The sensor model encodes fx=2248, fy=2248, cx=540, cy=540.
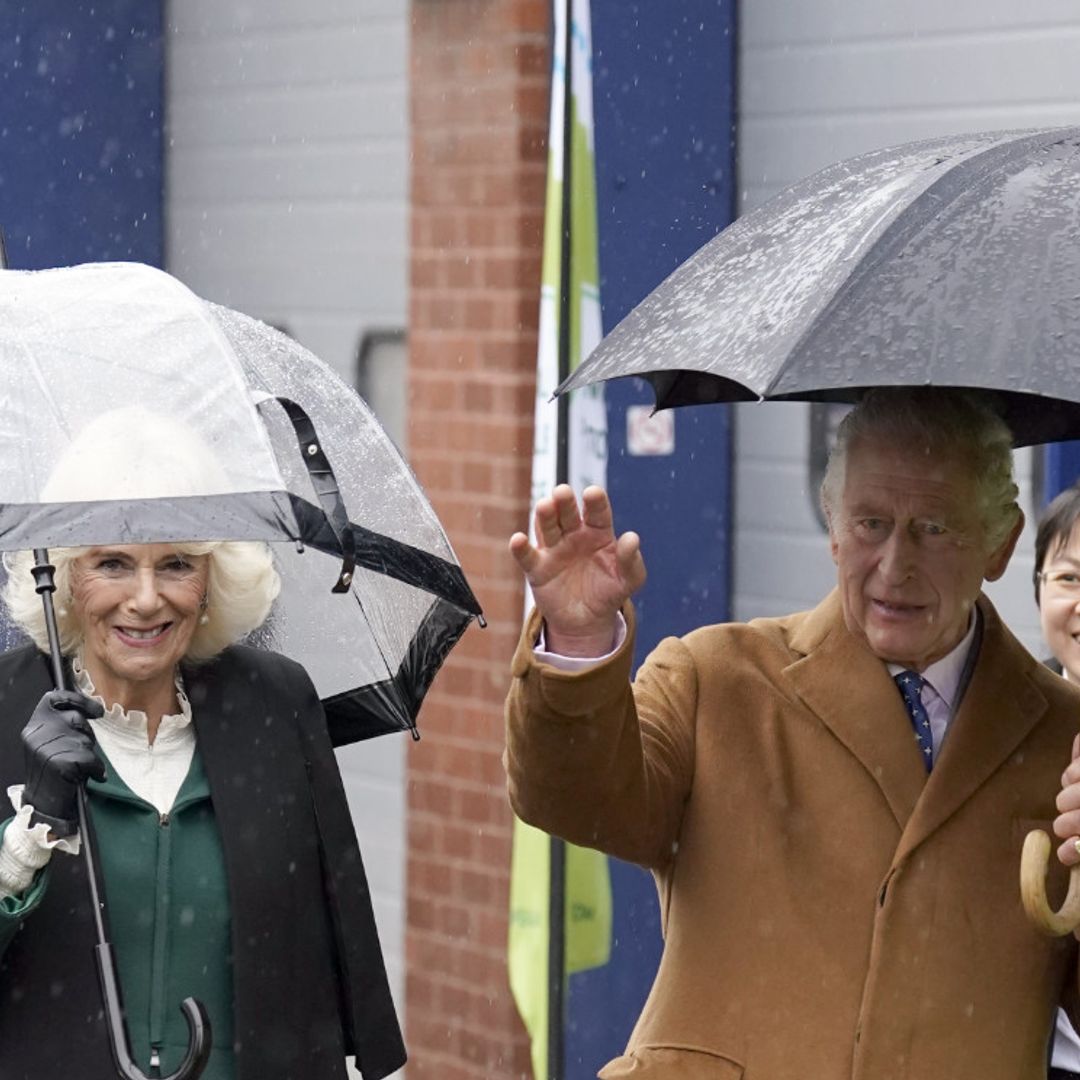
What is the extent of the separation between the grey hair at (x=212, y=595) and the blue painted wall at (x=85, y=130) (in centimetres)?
432

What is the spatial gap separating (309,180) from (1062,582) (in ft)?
12.9

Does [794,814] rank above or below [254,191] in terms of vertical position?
below

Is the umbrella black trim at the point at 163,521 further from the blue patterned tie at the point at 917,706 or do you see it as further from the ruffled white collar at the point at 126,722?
the blue patterned tie at the point at 917,706

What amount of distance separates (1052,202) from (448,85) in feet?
11.3

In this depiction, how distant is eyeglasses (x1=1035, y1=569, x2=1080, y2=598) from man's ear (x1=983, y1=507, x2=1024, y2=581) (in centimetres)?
84

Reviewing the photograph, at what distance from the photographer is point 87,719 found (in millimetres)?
3469

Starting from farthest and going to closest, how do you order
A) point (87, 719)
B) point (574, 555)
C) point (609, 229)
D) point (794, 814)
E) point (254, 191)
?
1. point (254, 191)
2. point (609, 229)
3. point (87, 719)
4. point (794, 814)
5. point (574, 555)

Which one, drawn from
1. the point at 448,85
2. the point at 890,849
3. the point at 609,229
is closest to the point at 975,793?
the point at 890,849

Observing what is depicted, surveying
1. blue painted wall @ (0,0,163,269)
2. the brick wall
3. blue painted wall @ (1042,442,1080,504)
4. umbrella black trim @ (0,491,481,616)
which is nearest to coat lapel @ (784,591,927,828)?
umbrella black trim @ (0,491,481,616)

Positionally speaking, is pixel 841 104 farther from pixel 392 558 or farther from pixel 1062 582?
pixel 392 558

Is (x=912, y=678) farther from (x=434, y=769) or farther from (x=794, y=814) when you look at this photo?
(x=434, y=769)

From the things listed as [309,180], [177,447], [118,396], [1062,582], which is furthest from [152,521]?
[309,180]

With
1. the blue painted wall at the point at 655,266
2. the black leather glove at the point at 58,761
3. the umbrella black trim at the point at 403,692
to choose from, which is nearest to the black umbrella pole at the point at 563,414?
the blue painted wall at the point at 655,266

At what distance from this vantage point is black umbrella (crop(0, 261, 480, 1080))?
3.09 m
